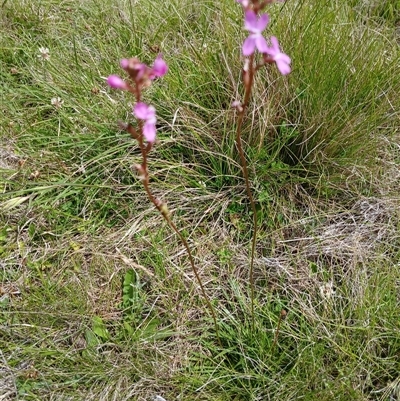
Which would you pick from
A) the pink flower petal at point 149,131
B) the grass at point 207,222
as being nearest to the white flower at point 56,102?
the grass at point 207,222

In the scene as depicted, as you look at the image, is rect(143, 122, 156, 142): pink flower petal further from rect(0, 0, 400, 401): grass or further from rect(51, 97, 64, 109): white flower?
rect(51, 97, 64, 109): white flower

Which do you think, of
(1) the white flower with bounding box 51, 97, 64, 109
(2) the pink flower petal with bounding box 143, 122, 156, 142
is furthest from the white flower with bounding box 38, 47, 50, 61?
(2) the pink flower petal with bounding box 143, 122, 156, 142

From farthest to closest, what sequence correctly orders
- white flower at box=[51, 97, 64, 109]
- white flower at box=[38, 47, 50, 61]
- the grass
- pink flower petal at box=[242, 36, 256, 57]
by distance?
white flower at box=[38, 47, 50, 61] → white flower at box=[51, 97, 64, 109] → the grass → pink flower petal at box=[242, 36, 256, 57]

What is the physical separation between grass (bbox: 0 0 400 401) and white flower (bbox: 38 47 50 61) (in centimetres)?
3

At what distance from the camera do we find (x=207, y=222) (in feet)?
5.82

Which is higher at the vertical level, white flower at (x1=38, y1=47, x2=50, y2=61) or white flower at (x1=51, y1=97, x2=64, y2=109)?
white flower at (x1=38, y1=47, x2=50, y2=61)

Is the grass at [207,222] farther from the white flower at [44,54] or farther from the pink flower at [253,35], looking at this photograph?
the pink flower at [253,35]

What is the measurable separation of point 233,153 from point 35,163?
0.77m

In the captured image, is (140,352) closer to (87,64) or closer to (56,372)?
(56,372)

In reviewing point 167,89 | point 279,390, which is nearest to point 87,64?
point 167,89

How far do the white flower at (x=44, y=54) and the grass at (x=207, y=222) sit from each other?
0.10ft

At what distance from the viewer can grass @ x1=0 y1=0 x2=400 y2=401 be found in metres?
1.41

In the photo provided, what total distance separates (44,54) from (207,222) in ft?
3.75

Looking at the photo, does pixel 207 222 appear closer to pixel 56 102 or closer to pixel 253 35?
pixel 56 102
